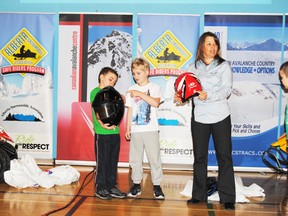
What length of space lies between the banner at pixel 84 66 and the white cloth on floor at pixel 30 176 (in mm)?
1111

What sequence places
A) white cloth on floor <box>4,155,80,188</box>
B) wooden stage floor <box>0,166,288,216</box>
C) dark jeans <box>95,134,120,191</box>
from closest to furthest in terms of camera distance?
wooden stage floor <box>0,166,288,216</box>
dark jeans <box>95,134,120,191</box>
white cloth on floor <box>4,155,80,188</box>

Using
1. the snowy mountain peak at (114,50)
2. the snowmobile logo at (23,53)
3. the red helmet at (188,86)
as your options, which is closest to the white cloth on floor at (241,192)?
the red helmet at (188,86)

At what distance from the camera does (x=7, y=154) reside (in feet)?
16.5

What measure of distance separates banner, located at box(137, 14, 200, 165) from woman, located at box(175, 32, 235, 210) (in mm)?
1763

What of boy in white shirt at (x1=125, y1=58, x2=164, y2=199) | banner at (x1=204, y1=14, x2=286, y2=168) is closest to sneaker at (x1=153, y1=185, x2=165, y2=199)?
boy in white shirt at (x1=125, y1=58, x2=164, y2=199)

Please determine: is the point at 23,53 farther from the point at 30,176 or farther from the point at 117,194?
the point at 117,194

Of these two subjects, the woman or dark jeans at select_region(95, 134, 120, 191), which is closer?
the woman

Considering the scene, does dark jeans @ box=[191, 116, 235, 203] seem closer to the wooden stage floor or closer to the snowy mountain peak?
the wooden stage floor

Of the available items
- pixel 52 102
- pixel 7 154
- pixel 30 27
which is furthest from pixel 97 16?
pixel 7 154

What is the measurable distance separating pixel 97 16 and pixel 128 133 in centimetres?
223

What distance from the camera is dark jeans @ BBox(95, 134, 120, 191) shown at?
4.27 metres

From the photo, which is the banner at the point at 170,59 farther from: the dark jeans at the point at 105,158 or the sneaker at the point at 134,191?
the dark jeans at the point at 105,158

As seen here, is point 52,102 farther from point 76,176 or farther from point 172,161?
point 172,161

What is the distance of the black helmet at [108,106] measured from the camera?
4.12 metres
